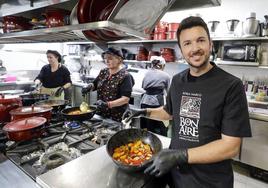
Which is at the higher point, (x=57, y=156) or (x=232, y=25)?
(x=232, y=25)

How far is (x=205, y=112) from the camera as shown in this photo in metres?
1.04

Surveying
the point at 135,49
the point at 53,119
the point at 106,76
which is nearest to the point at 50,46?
the point at 135,49

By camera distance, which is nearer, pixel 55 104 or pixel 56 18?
pixel 56 18

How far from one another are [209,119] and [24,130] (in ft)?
3.71

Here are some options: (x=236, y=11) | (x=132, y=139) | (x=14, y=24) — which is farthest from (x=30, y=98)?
(x=236, y=11)

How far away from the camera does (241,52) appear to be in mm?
2867

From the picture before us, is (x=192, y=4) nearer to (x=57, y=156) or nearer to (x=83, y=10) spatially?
(x=83, y=10)

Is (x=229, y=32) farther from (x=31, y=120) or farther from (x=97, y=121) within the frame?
(x=31, y=120)

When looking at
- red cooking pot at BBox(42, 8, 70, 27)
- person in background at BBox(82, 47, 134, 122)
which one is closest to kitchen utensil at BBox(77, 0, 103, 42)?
red cooking pot at BBox(42, 8, 70, 27)

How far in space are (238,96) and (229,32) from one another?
2532 mm

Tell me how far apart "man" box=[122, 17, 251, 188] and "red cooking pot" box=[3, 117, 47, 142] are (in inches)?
33.2

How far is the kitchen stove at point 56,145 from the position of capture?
3.64ft

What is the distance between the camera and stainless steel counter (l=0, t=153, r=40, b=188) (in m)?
0.97

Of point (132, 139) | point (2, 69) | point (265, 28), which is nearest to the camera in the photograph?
point (132, 139)
